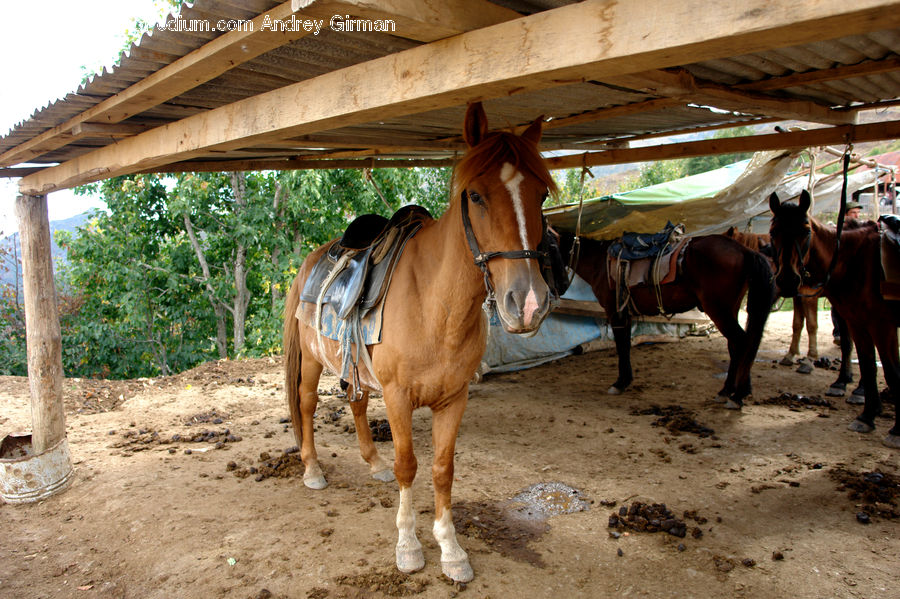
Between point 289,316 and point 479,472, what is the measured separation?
76.3 inches

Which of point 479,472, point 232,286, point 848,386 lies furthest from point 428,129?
point 232,286

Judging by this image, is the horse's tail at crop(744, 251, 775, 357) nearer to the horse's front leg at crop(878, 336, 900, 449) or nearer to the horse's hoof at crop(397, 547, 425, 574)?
the horse's front leg at crop(878, 336, 900, 449)

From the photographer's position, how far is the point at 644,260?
6.34m

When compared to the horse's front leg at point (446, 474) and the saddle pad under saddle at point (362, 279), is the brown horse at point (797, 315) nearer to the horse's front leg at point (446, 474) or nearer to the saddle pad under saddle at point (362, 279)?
the saddle pad under saddle at point (362, 279)

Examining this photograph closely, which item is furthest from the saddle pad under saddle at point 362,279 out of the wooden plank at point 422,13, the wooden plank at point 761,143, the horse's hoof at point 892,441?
the horse's hoof at point 892,441

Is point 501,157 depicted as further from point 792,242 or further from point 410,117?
point 792,242

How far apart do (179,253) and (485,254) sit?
33.8 ft

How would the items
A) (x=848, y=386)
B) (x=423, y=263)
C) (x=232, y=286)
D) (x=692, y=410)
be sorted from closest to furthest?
(x=423, y=263)
(x=692, y=410)
(x=848, y=386)
(x=232, y=286)

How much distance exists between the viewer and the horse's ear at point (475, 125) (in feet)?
7.56

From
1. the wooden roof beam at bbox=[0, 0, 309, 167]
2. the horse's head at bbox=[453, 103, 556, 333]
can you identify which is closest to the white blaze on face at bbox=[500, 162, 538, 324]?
the horse's head at bbox=[453, 103, 556, 333]

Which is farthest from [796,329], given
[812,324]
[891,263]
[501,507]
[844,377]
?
[501,507]

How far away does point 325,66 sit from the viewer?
256cm

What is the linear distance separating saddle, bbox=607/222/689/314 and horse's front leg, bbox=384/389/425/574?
430 centimetres

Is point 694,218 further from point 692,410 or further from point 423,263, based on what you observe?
point 423,263
